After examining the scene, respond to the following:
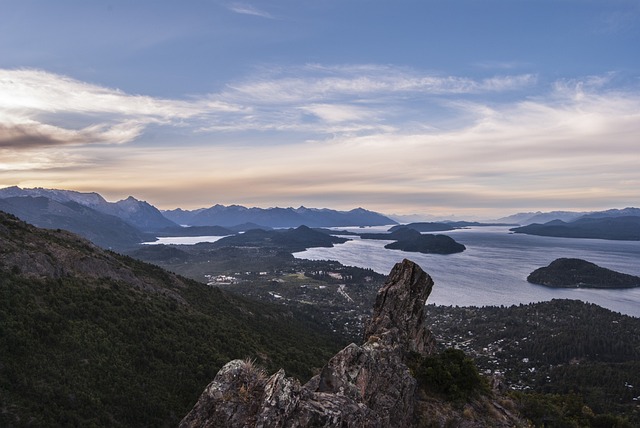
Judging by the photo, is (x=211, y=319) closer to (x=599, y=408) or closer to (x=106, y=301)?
(x=106, y=301)

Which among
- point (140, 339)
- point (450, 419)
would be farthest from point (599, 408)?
point (140, 339)

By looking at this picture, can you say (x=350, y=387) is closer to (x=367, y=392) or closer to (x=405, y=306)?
(x=367, y=392)

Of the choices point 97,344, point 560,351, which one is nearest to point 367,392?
point 97,344

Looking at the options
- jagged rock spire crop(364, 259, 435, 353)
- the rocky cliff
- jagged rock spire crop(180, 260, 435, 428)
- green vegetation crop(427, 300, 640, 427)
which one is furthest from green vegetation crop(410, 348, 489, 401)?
green vegetation crop(427, 300, 640, 427)

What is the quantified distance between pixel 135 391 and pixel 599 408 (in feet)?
316

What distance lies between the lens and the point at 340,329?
163 metres

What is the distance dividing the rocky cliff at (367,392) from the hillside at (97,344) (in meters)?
24.0

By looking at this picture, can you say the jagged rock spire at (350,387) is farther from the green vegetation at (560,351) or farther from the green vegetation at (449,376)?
the green vegetation at (560,351)

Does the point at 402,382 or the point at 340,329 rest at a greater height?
the point at 402,382

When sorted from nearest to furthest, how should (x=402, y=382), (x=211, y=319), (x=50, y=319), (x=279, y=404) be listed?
1. (x=279, y=404)
2. (x=402, y=382)
3. (x=50, y=319)
4. (x=211, y=319)

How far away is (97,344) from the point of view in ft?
148

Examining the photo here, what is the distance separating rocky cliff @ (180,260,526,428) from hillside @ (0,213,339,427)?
78.6 ft

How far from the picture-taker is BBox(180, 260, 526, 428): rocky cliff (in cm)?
1491

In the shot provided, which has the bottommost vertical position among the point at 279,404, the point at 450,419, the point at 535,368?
the point at 535,368
